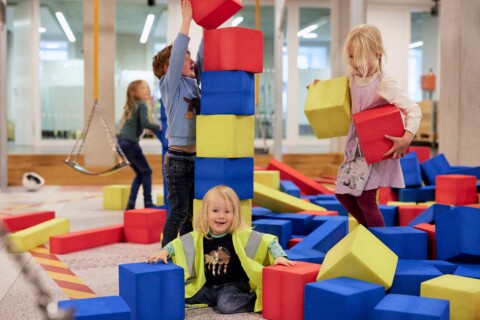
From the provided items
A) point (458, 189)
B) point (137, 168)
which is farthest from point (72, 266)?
point (458, 189)

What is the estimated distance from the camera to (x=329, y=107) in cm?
317

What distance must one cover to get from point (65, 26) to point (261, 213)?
10739mm

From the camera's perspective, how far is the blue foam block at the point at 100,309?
2.02 metres

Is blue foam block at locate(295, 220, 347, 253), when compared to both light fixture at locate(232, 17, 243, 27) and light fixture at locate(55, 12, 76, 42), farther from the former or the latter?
light fixture at locate(55, 12, 76, 42)

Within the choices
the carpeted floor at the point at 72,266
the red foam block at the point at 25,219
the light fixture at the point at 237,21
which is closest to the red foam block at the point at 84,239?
the carpeted floor at the point at 72,266

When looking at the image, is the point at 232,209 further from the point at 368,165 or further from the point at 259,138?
the point at 259,138

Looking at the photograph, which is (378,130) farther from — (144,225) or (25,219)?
(25,219)

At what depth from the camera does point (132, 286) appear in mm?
2428

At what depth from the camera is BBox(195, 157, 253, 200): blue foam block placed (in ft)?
10.8

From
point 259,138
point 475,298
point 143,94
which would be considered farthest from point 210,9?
point 259,138

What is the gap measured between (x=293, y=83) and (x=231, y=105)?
9361 mm

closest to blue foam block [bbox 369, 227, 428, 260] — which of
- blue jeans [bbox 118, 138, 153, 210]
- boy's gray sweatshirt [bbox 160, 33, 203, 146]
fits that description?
boy's gray sweatshirt [bbox 160, 33, 203, 146]

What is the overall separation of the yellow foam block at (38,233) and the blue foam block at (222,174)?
4.41 ft

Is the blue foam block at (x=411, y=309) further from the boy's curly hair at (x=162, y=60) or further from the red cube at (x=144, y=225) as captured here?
the red cube at (x=144, y=225)
